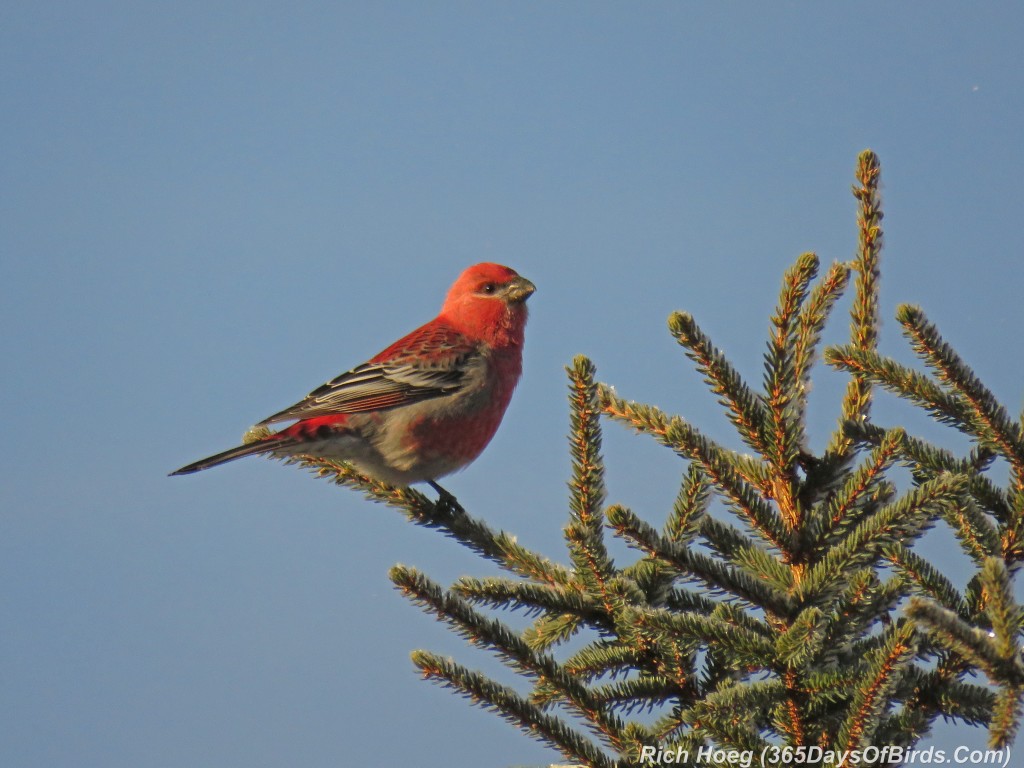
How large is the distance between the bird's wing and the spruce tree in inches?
99.3

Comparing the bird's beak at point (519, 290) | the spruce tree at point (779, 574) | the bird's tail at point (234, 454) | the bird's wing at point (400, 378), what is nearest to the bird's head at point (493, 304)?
the bird's beak at point (519, 290)

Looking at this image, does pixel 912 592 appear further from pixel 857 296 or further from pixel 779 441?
pixel 857 296

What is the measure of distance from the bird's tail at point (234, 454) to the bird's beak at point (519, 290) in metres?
2.04

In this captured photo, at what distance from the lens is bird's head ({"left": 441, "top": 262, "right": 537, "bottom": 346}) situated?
6.30 metres

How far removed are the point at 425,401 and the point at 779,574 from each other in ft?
10.8

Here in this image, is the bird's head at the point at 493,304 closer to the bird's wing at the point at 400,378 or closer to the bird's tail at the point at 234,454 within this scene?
the bird's wing at the point at 400,378

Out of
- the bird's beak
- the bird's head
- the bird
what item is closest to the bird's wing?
the bird

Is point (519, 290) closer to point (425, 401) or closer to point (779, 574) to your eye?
point (425, 401)

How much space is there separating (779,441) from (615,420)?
1.86 ft

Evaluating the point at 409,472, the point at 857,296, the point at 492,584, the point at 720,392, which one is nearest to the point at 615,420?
the point at 720,392

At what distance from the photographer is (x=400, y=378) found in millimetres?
5789

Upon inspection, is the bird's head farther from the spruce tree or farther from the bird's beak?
the spruce tree

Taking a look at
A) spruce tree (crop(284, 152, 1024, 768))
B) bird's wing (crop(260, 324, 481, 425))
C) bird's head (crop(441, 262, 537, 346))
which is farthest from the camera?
bird's head (crop(441, 262, 537, 346))

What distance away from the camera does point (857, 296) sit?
10.2 ft
